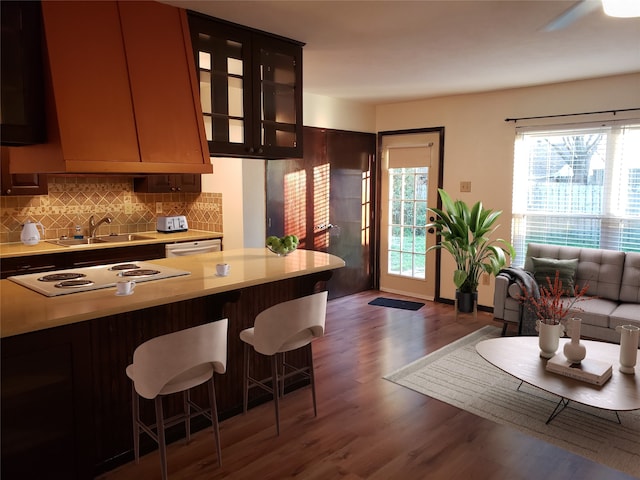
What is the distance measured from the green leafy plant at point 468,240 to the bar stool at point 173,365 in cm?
351

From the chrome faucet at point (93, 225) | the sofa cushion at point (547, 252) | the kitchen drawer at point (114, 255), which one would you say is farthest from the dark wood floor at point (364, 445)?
the chrome faucet at point (93, 225)

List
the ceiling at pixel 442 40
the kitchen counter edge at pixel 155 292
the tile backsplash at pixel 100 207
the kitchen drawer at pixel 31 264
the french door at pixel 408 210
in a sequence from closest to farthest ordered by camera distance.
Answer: the kitchen counter edge at pixel 155 292 → the ceiling at pixel 442 40 → the kitchen drawer at pixel 31 264 → the tile backsplash at pixel 100 207 → the french door at pixel 408 210

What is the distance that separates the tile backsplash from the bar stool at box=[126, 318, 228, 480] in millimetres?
2693

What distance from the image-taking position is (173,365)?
2.22m

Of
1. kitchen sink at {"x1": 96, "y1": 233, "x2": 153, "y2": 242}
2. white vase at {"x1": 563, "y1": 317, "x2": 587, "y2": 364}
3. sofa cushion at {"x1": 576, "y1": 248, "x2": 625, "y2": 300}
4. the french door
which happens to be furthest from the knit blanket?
kitchen sink at {"x1": 96, "y1": 233, "x2": 153, "y2": 242}

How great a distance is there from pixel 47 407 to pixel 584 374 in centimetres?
287

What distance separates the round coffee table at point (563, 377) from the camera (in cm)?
267

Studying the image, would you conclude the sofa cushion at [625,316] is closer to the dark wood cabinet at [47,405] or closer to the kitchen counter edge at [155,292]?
the kitchen counter edge at [155,292]

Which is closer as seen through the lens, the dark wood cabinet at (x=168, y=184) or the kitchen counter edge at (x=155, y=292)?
the kitchen counter edge at (x=155, y=292)

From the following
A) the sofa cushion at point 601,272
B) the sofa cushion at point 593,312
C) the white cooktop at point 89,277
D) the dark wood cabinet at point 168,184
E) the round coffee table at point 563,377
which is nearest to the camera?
the white cooktop at point 89,277

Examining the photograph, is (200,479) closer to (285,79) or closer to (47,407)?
(47,407)

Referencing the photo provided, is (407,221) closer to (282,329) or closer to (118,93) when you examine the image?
(282,329)

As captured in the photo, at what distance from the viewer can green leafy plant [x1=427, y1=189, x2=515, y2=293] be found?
17.3 feet

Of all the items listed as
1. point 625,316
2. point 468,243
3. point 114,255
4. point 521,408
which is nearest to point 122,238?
point 114,255
